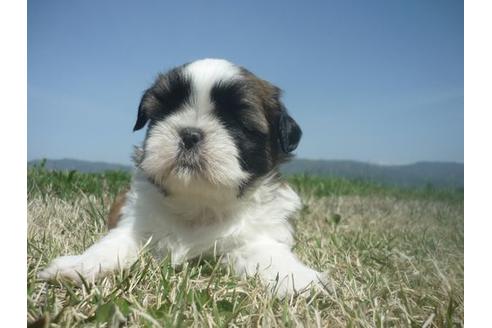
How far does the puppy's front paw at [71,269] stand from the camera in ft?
5.77

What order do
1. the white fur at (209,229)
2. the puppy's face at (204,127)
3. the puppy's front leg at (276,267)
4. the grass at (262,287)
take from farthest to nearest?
the white fur at (209,229), the puppy's face at (204,127), the puppy's front leg at (276,267), the grass at (262,287)

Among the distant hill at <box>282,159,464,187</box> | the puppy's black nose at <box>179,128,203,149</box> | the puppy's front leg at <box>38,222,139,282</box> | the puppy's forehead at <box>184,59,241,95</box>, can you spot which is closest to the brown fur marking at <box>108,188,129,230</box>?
the puppy's front leg at <box>38,222,139,282</box>

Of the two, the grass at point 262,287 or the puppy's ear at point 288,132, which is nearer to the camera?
the grass at point 262,287

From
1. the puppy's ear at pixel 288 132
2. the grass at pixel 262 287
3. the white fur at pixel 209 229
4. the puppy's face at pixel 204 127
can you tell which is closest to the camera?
the grass at pixel 262 287

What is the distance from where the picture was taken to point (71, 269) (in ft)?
5.99

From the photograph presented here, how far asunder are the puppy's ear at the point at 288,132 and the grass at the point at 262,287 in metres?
0.51

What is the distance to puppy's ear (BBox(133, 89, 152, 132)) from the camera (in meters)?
2.24

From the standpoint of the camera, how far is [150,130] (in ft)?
7.07

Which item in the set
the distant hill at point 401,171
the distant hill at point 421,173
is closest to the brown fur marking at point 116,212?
the distant hill at point 401,171

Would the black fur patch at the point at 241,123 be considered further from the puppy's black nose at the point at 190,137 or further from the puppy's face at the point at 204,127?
the puppy's black nose at the point at 190,137

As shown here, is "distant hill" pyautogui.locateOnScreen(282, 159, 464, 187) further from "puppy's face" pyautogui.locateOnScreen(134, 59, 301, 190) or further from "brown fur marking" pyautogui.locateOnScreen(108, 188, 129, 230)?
"brown fur marking" pyautogui.locateOnScreen(108, 188, 129, 230)

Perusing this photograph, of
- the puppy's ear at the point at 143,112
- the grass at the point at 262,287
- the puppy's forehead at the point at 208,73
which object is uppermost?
the puppy's forehead at the point at 208,73

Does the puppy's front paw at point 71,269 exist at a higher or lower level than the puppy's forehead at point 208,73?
lower
